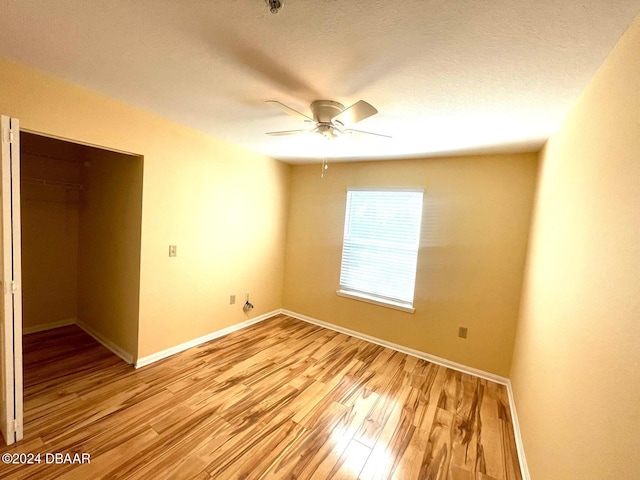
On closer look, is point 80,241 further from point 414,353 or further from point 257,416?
point 414,353

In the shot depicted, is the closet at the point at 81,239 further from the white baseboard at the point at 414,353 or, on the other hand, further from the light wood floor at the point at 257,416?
the white baseboard at the point at 414,353

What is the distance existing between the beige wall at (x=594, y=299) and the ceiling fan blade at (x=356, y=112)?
1077 millimetres

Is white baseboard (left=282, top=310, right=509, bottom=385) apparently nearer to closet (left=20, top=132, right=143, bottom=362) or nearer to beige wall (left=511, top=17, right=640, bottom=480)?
beige wall (left=511, top=17, right=640, bottom=480)

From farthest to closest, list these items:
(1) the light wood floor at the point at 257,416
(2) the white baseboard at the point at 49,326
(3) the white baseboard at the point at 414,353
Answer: (2) the white baseboard at the point at 49,326
(3) the white baseboard at the point at 414,353
(1) the light wood floor at the point at 257,416

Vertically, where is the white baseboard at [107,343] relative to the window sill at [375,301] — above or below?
below

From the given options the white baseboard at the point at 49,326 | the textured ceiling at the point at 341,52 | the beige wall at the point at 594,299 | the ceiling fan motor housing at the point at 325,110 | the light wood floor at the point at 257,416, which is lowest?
the light wood floor at the point at 257,416

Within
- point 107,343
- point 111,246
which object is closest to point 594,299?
point 111,246

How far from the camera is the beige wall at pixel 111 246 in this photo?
251 cm

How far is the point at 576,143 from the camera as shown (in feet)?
4.90

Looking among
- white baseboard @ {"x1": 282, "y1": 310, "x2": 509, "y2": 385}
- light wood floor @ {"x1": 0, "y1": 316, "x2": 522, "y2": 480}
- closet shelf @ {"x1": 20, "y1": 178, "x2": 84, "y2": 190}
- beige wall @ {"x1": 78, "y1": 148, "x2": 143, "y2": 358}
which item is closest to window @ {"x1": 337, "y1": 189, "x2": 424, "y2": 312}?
white baseboard @ {"x1": 282, "y1": 310, "x2": 509, "y2": 385}

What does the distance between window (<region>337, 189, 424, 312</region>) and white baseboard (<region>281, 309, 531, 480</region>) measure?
21.4 inches

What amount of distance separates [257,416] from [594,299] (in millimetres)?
2254

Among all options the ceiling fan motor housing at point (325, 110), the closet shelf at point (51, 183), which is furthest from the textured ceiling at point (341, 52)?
the closet shelf at point (51, 183)

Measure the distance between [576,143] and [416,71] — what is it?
3.52 ft
